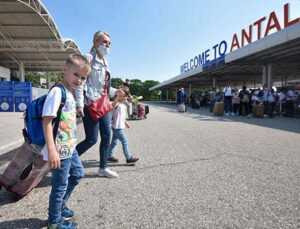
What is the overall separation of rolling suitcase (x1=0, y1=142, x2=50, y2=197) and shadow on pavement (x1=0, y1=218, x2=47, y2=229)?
1.91ft

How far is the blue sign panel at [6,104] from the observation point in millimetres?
20297

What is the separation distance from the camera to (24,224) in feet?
8.82

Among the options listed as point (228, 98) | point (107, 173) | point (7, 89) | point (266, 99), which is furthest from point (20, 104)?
point (107, 173)

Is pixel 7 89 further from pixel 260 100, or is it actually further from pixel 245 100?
pixel 260 100

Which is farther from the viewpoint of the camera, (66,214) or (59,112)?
(66,214)

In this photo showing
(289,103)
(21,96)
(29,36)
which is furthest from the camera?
(29,36)

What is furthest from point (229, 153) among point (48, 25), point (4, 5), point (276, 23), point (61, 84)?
point (48, 25)

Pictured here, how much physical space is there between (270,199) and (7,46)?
3500 cm

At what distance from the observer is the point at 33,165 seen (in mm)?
3295

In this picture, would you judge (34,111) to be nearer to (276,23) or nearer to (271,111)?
(271,111)

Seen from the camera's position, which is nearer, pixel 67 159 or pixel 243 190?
pixel 67 159

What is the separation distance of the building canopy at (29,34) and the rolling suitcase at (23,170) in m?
20.9

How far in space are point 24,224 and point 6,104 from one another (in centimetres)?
1969

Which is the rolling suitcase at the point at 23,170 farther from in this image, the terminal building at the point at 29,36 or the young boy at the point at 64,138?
the terminal building at the point at 29,36
